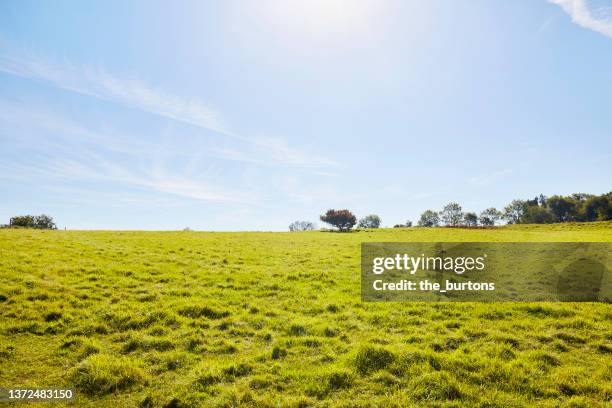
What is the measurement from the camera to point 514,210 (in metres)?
186

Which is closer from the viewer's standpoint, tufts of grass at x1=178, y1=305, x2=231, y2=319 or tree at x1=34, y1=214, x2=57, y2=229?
tufts of grass at x1=178, y1=305, x2=231, y2=319

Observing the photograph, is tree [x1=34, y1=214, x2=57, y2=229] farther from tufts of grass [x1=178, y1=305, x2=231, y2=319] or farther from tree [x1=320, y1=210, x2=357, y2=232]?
tufts of grass [x1=178, y1=305, x2=231, y2=319]

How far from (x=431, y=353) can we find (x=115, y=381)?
336 inches

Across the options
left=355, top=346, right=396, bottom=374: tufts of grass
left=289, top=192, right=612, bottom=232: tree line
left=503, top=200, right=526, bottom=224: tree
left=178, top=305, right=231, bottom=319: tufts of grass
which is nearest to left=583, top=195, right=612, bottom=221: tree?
left=289, top=192, right=612, bottom=232: tree line

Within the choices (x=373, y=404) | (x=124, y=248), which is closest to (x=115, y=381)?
(x=373, y=404)

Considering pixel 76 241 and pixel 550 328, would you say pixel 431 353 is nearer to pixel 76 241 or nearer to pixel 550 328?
pixel 550 328

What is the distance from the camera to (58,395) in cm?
759

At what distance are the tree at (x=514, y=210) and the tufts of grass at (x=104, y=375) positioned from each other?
212 metres

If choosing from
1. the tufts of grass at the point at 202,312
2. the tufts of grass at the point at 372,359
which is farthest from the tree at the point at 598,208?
the tufts of grass at the point at 202,312

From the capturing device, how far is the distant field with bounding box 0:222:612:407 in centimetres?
775

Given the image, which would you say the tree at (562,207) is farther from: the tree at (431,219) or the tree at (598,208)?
the tree at (431,219)

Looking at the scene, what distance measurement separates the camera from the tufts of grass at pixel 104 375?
8000mm

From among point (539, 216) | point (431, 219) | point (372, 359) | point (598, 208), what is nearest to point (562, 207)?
point (539, 216)
